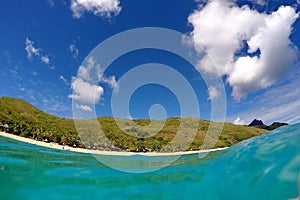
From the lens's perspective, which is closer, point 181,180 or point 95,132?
point 181,180

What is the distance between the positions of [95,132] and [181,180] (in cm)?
4135

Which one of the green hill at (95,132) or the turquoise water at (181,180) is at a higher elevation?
the green hill at (95,132)

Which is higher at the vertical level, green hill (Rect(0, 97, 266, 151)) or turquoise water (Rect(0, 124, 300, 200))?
green hill (Rect(0, 97, 266, 151))

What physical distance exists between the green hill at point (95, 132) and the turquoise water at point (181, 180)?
2075 centimetres

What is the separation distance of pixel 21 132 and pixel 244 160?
90.3 feet

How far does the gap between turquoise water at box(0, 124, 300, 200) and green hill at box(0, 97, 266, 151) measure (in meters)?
20.8

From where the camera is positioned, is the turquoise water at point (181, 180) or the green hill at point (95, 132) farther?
the green hill at point (95, 132)

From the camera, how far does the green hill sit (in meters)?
32.5

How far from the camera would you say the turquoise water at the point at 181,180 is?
20.4 feet

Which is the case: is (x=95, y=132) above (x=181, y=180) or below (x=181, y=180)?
above

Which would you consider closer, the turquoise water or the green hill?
the turquoise water

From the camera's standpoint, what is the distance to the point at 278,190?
19.2 feet

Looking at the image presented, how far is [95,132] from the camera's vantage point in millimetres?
48156

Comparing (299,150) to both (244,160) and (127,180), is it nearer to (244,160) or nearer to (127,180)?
(244,160)
